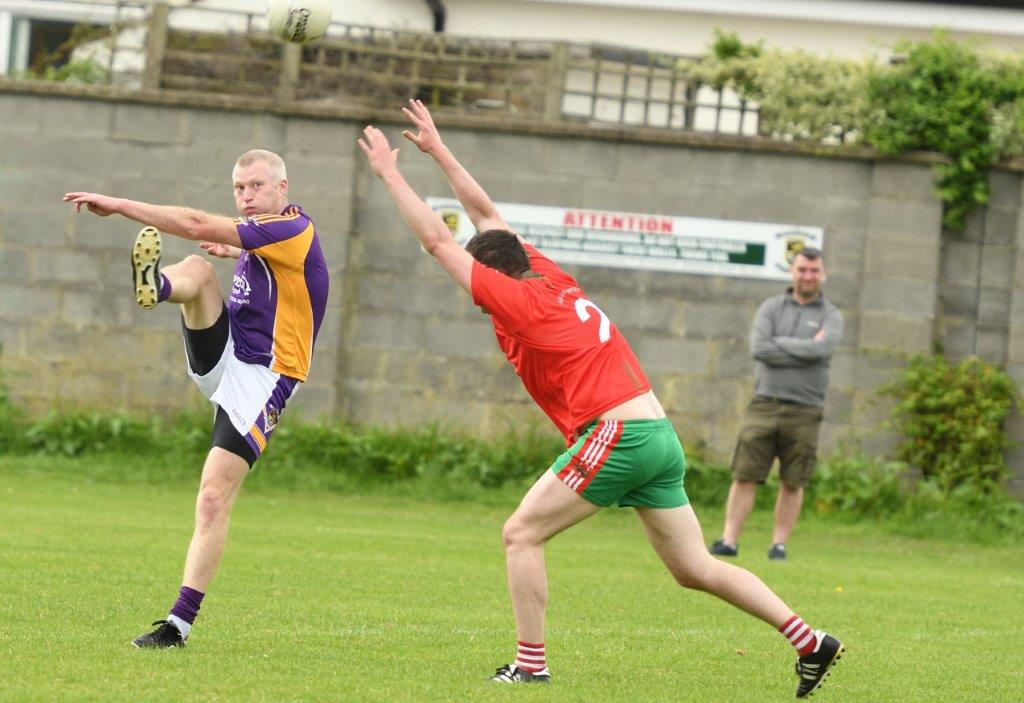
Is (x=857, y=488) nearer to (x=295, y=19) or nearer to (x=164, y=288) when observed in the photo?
(x=295, y=19)

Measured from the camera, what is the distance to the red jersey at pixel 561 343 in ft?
20.4

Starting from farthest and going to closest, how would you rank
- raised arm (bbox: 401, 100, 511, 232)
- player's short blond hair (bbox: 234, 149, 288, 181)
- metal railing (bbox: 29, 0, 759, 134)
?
metal railing (bbox: 29, 0, 759, 134)
player's short blond hair (bbox: 234, 149, 288, 181)
raised arm (bbox: 401, 100, 511, 232)

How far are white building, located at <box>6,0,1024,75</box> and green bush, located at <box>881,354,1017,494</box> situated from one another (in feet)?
20.0

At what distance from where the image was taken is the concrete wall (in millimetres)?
14961

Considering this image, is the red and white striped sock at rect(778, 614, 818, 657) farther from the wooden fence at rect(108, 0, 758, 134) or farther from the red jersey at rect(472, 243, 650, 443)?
→ the wooden fence at rect(108, 0, 758, 134)

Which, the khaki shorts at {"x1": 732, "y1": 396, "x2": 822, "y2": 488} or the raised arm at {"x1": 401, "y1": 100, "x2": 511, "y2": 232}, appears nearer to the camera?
the raised arm at {"x1": 401, "y1": 100, "x2": 511, "y2": 232}

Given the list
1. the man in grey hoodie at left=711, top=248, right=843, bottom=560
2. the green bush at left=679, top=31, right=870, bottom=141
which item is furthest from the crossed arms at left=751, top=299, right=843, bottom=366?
the green bush at left=679, top=31, right=870, bottom=141

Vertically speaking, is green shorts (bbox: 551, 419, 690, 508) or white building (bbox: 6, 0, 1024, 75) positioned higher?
white building (bbox: 6, 0, 1024, 75)

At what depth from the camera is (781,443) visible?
41.0ft

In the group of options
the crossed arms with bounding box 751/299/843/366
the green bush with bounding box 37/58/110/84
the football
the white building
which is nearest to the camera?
the football

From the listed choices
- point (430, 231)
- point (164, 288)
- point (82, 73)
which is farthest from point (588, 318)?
point (82, 73)

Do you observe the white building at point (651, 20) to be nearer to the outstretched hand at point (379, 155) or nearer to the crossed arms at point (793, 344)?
the crossed arms at point (793, 344)

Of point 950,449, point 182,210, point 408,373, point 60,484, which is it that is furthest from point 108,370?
point 182,210

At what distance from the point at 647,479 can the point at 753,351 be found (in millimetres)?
6323
